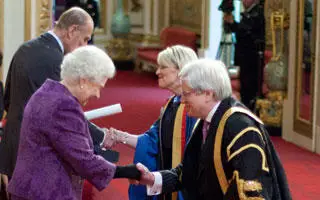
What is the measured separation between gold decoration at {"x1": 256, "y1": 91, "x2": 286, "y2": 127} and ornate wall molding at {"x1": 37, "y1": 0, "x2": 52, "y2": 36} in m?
3.49

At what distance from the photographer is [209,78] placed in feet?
11.4

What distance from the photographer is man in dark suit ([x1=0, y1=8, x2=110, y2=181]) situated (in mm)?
4523

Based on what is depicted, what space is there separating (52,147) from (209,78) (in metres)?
0.75

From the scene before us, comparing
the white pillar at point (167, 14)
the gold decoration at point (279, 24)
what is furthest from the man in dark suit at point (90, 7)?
the gold decoration at point (279, 24)

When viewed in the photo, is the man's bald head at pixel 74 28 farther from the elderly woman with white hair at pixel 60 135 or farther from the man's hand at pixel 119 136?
the elderly woman with white hair at pixel 60 135

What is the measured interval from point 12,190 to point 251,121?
1089 millimetres

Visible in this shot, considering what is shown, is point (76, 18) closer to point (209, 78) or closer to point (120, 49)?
point (209, 78)

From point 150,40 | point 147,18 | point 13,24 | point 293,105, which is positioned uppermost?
point 13,24

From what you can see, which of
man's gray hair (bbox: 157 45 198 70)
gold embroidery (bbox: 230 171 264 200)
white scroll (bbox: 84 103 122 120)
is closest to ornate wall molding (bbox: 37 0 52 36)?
white scroll (bbox: 84 103 122 120)

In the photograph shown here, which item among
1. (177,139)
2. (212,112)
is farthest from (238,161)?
(177,139)

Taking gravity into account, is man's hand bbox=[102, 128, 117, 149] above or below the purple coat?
below

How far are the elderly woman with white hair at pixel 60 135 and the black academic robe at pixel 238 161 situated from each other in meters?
0.51

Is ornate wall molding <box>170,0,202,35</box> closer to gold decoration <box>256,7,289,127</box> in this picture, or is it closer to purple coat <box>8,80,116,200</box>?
gold decoration <box>256,7,289,127</box>

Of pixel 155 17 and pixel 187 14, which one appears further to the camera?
pixel 155 17
